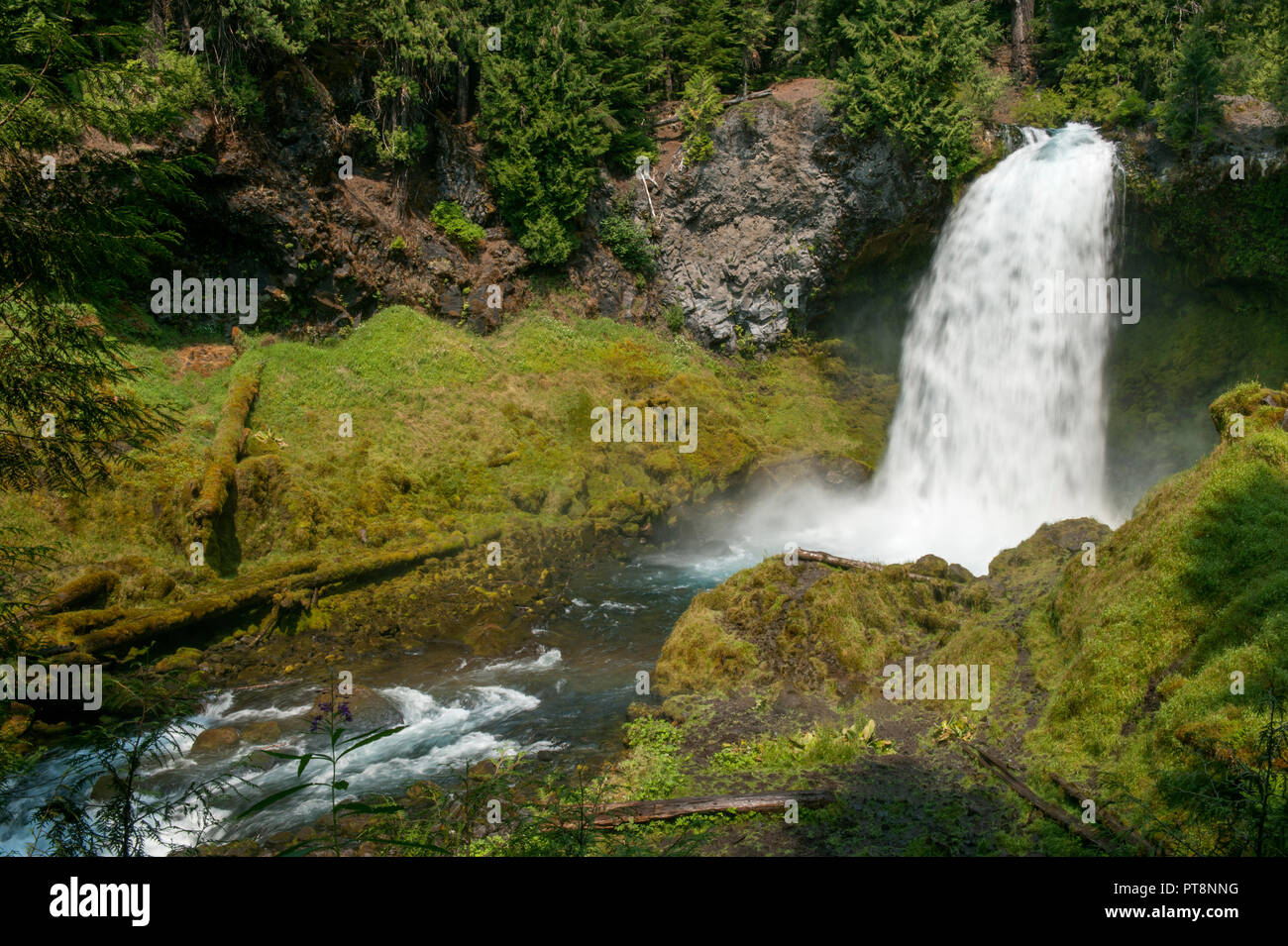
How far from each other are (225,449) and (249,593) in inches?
178

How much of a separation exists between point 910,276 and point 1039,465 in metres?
8.46

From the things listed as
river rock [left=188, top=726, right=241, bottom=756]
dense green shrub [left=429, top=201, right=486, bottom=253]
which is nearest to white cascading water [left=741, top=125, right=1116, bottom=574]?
dense green shrub [left=429, top=201, right=486, bottom=253]

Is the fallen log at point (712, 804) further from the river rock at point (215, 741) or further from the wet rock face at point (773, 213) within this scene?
the wet rock face at point (773, 213)

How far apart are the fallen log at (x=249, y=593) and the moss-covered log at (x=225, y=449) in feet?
6.27

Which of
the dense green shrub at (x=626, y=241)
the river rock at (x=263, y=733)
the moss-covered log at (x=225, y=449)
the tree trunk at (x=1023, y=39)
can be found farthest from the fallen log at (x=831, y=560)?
the tree trunk at (x=1023, y=39)

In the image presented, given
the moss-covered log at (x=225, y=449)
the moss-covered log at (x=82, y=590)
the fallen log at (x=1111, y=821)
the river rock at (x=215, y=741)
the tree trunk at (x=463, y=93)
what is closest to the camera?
the fallen log at (x=1111, y=821)

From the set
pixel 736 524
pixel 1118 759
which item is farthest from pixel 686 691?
pixel 736 524

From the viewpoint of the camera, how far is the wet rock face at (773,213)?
25.6 meters

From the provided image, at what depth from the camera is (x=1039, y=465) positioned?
2250 centimetres

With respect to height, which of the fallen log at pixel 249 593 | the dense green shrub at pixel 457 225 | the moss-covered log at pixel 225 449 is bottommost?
the fallen log at pixel 249 593

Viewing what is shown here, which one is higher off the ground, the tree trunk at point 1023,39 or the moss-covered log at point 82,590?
the tree trunk at point 1023,39
